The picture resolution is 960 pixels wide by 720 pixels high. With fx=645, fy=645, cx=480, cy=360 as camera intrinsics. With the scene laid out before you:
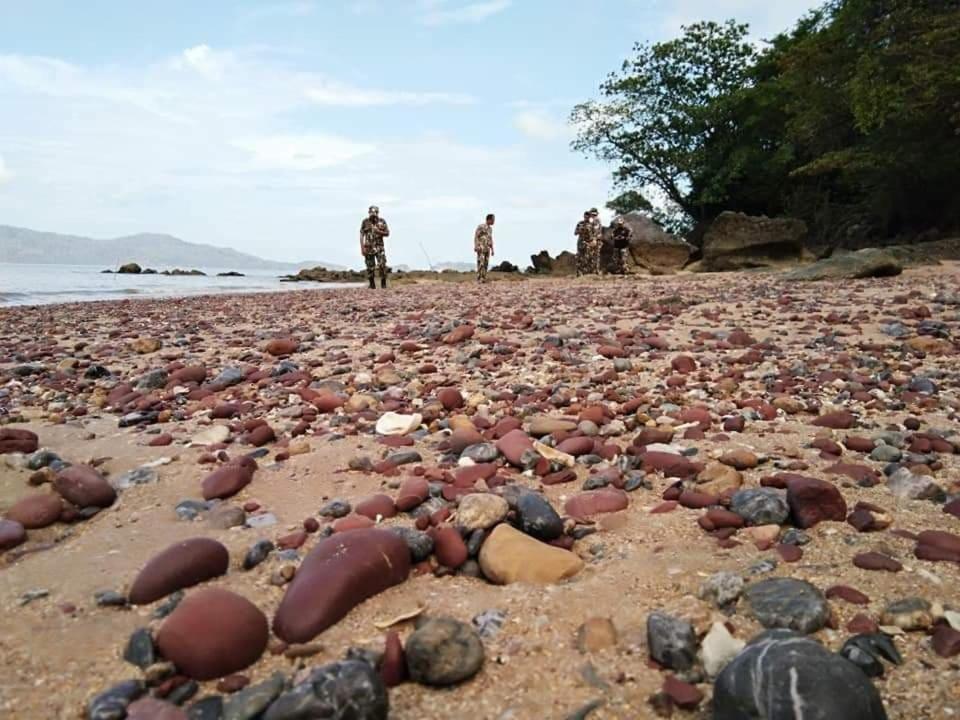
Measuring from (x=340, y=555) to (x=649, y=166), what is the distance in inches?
1318

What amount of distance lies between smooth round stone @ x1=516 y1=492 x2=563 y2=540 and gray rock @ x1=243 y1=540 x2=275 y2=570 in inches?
34.2

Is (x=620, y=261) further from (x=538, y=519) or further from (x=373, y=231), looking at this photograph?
(x=538, y=519)

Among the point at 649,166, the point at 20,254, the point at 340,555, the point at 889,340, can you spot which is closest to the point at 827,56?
the point at 649,166

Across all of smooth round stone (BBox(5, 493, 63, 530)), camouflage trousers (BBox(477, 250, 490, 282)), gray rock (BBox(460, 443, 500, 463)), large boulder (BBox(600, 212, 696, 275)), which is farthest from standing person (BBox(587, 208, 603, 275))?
smooth round stone (BBox(5, 493, 63, 530))

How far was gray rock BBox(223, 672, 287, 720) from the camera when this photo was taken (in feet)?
4.67

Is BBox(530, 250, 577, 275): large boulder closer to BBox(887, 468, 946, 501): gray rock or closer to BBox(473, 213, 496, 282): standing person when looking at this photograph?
BBox(473, 213, 496, 282): standing person

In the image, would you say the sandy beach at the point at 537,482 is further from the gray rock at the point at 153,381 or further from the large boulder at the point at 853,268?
the large boulder at the point at 853,268

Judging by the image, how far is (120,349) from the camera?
22.8ft

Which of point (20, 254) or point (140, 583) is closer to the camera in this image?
point (140, 583)

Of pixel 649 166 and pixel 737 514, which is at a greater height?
pixel 649 166

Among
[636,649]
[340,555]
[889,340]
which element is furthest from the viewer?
[889,340]

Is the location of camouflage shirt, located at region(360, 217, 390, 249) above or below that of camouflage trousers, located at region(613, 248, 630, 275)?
above

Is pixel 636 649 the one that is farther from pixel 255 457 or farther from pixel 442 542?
pixel 255 457

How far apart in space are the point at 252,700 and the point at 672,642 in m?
0.99
